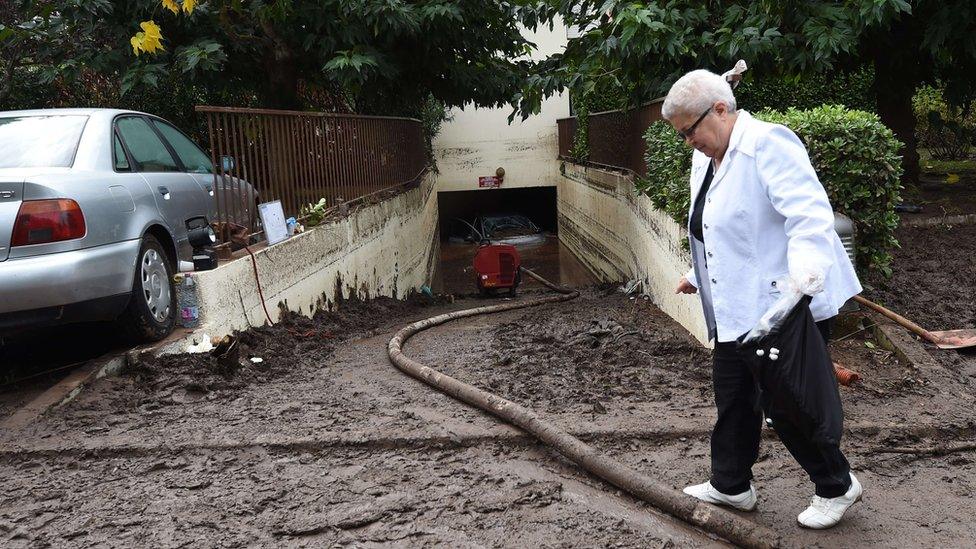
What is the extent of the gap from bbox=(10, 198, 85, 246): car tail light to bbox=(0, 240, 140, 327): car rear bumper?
111 mm

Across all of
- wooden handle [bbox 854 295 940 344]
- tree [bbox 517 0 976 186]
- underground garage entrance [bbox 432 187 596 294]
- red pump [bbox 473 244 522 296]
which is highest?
tree [bbox 517 0 976 186]

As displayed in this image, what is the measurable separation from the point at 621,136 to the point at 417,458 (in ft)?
35.2

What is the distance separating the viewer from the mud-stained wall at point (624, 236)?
8.84 metres

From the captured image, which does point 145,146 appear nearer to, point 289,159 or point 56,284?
point 56,284

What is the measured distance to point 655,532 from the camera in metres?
3.82

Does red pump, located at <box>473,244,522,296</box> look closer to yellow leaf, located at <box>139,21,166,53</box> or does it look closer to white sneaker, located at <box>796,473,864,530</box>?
yellow leaf, located at <box>139,21,166,53</box>

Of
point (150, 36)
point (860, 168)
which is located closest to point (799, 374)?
point (860, 168)

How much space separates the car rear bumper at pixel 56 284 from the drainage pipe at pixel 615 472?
2.15 metres

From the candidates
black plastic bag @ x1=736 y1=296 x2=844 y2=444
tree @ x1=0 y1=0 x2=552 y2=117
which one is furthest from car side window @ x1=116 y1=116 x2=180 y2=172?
black plastic bag @ x1=736 y1=296 x2=844 y2=444

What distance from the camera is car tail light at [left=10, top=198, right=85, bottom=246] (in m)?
Answer: 5.31

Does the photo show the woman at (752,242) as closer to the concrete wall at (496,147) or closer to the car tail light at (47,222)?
the car tail light at (47,222)

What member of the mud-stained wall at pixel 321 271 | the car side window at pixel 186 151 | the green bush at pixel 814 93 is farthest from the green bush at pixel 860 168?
the green bush at pixel 814 93

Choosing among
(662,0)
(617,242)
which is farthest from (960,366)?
(617,242)

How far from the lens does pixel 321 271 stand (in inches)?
371
